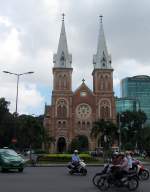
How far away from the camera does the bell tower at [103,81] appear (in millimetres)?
107750

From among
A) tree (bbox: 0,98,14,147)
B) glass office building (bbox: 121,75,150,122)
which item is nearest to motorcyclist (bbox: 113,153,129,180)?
tree (bbox: 0,98,14,147)

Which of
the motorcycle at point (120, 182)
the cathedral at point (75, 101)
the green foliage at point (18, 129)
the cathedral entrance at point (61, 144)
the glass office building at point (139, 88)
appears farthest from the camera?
the glass office building at point (139, 88)

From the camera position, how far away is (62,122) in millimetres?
106250

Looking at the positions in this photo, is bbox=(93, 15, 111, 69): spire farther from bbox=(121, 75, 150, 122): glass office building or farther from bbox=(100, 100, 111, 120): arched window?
bbox=(121, 75, 150, 122): glass office building

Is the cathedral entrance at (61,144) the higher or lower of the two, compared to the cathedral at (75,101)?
lower

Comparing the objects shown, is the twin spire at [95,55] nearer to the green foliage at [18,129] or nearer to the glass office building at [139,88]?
the green foliage at [18,129]

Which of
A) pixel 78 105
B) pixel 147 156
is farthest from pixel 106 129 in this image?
pixel 78 105

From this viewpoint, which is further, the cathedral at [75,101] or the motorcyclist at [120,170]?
the cathedral at [75,101]

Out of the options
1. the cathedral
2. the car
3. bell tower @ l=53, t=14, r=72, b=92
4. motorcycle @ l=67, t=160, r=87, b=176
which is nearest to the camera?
motorcycle @ l=67, t=160, r=87, b=176

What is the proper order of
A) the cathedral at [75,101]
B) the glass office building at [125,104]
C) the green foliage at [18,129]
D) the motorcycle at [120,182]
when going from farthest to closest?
the glass office building at [125,104], the cathedral at [75,101], the green foliage at [18,129], the motorcycle at [120,182]

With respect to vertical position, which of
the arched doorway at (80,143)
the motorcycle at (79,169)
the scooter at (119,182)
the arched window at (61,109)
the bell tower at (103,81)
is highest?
the bell tower at (103,81)

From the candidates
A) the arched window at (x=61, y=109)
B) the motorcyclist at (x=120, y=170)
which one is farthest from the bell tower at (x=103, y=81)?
the motorcyclist at (x=120, y=170)

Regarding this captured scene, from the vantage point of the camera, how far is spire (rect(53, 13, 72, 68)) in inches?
4373

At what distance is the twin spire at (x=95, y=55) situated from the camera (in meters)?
111
